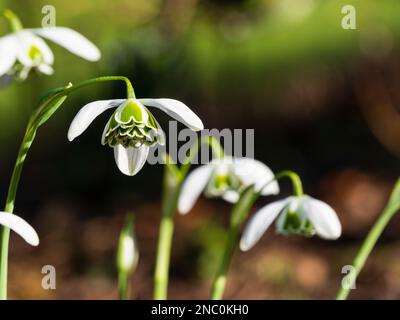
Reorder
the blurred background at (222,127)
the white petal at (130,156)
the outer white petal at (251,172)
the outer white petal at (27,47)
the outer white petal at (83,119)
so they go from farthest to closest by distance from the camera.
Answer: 1. the blurred background at (222,127)
2. the outer white petal at (251,172)
3. the outer white petal at (27,47)
4. the white petal at (130,156)
5. the outer white petal at (83,119)

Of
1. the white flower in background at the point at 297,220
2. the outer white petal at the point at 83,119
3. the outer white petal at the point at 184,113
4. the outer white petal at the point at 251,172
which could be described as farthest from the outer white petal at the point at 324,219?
the outer white petal at the point at 83,119

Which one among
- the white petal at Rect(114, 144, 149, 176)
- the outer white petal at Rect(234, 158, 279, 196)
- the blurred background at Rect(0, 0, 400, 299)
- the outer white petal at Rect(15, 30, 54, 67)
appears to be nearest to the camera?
the white petal at Rect(114, 144, 149, 176)

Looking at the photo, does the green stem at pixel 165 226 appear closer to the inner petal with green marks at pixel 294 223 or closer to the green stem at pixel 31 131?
the inner petal with green marks at pixel 294 223

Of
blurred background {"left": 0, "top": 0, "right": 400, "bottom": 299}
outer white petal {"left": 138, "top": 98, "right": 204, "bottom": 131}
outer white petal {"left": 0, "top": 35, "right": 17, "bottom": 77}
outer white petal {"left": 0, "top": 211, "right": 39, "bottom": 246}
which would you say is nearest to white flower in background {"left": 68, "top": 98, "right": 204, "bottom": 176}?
outer white petal {"left": 138, "top": 98, "right": 204, "bottom": 131}

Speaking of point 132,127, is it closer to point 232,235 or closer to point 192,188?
point 232,235

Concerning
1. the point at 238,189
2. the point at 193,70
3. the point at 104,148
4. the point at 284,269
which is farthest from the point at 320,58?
the point at 238,189

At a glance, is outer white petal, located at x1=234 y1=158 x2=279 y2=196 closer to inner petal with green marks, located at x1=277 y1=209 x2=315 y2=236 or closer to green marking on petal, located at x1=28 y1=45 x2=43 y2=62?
inner petal with green marks, located at x1=277 y1=209 x2=315 y2=236
